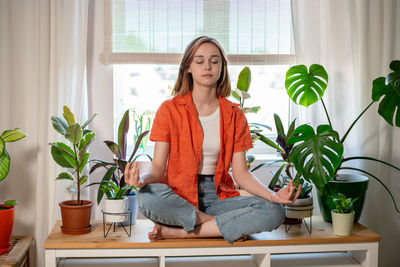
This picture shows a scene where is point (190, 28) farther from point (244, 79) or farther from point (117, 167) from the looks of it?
point (117, 167)

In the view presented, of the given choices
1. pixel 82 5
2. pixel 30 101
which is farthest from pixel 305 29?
pixel 30 101

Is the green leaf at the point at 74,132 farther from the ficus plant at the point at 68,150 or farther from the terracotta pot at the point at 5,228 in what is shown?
the terracotta pot at the point at 5,228

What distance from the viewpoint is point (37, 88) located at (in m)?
2.44

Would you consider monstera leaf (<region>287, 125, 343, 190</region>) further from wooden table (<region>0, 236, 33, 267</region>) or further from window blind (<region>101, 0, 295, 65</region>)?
wooden table (<region>0, 236, 33, 267</region>)

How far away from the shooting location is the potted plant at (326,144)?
209 centimetres

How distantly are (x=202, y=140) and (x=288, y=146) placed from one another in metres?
0.49

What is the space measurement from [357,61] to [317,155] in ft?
2.73

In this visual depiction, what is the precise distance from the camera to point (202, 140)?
2.13m

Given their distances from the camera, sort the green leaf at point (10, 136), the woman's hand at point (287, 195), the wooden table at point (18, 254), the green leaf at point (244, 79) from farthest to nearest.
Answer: the green leaf at point (244, 79) → the green leaf at point (10, 136) → the wooden table at point (18, 254) → the woman's hand at point (287, 195)

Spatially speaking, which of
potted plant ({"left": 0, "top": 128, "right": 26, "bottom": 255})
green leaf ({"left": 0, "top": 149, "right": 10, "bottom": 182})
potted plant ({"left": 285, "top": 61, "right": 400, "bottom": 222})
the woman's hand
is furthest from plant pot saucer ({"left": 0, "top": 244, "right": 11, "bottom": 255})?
potted plant ({"left": 285, "top": 61, "right": 400, "bottom": 222})

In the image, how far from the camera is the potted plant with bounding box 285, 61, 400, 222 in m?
2.09

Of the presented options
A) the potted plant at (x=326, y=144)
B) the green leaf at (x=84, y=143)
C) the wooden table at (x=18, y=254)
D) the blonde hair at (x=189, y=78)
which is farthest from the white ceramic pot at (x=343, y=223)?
the wooden table at (x=18, y=254)

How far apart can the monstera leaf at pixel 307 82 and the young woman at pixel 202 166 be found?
40 centimetres

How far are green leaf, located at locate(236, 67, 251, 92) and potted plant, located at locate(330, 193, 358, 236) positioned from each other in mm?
747
